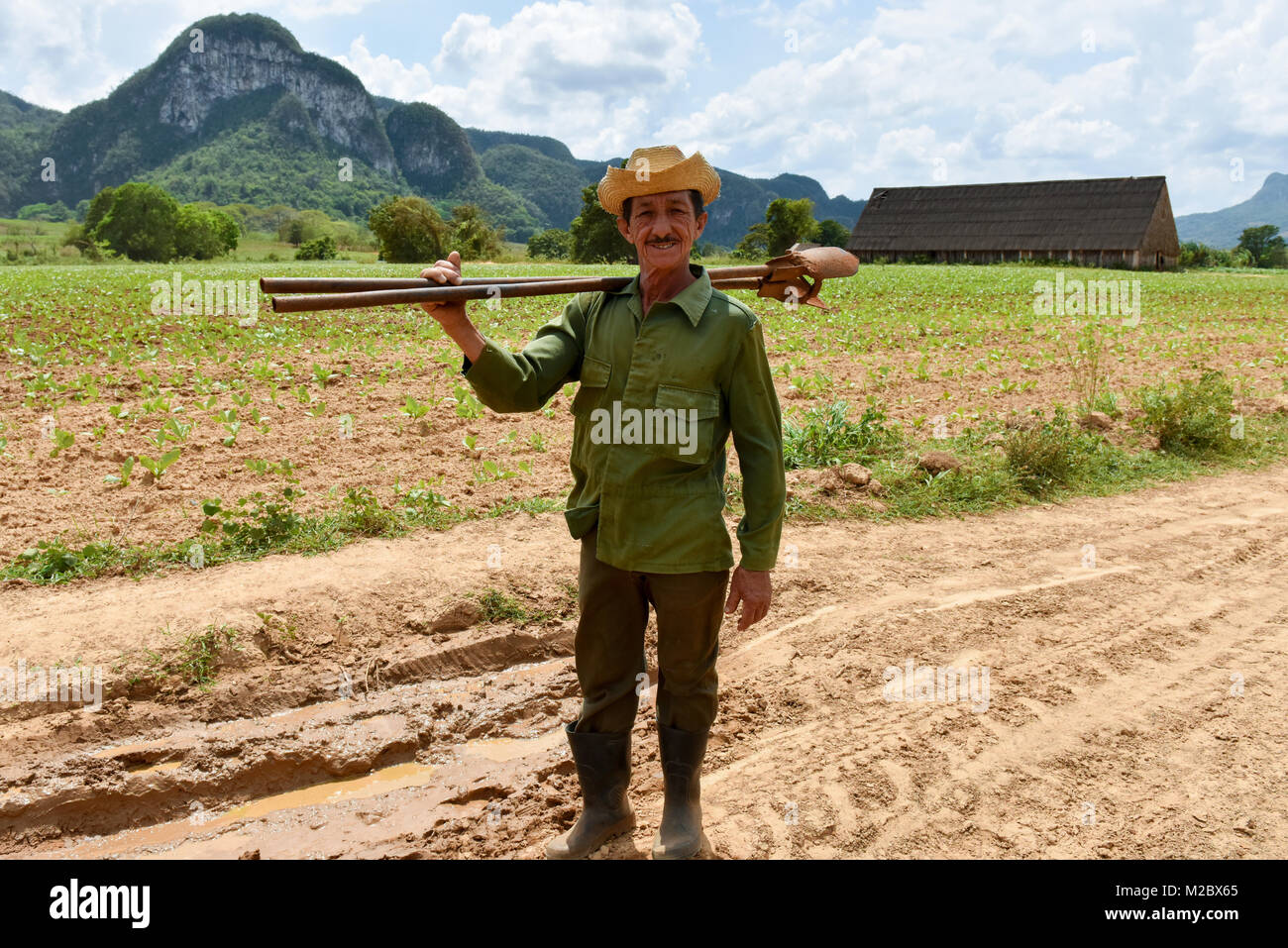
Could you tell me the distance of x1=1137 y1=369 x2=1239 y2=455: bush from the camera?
7.79m

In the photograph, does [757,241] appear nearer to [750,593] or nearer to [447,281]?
[750,593]

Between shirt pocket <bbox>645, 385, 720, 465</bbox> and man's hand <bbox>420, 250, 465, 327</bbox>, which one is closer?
man's hand <bbox>420, 250, 465, 327</bbox>

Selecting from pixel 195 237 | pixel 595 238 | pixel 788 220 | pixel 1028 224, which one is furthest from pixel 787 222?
pixel 195 237

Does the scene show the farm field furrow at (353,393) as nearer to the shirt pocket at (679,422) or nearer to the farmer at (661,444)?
the farmer at (661,444)

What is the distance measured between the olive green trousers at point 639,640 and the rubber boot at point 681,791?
4cm

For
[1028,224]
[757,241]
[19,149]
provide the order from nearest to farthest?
[1028,224] < [757,241] < [19,149]

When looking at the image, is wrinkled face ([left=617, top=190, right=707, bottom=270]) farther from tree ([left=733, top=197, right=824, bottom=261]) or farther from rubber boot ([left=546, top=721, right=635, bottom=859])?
tree ([left=733, top=197, right=824, bottom=261])

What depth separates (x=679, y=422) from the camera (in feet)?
7.72

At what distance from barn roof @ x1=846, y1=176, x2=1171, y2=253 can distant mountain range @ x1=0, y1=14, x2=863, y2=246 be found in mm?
87048

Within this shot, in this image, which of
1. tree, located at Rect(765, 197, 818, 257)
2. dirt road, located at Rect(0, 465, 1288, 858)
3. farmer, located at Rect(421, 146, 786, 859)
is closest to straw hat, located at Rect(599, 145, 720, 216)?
Result: farmer, located at Rect(421, 146, 786, 859)

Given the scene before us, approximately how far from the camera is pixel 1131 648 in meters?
4.11

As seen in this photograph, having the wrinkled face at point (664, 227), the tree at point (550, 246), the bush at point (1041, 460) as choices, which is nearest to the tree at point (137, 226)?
the tree at point (550, 246)

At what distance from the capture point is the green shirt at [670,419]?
235cm

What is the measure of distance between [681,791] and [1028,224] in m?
53.8
